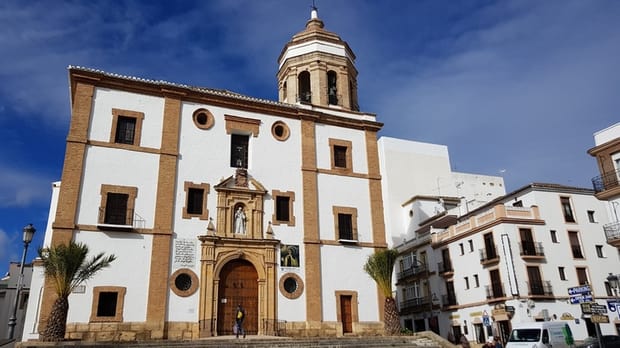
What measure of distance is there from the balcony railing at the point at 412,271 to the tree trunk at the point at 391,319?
45.4ft

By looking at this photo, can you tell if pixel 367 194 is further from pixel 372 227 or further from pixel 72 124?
pixel 72 124

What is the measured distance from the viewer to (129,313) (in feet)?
62.1

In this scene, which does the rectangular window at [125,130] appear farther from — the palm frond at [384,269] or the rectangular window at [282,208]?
the palm frond at [384,269]

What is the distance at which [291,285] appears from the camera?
71.8 feet

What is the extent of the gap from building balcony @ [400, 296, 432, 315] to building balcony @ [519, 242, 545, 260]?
8.20m

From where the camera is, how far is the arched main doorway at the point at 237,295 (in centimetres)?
2058

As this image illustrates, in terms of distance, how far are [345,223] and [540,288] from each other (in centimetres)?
1183

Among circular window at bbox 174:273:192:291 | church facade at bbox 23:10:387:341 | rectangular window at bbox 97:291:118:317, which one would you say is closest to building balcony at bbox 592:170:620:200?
church facade at bbox 23:10:387:341

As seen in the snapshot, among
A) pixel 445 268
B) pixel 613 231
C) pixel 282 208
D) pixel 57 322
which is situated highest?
pixel 282 208

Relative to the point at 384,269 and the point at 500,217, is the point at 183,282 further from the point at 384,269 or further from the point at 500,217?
the point at 500,217

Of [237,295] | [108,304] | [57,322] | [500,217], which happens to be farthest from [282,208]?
[500,217]

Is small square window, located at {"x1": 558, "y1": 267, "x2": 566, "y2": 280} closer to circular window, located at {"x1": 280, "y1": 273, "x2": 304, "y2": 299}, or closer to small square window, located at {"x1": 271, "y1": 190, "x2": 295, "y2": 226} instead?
circular window, located at {"x1": 280, "y1": 273, "x2": 304, "y2": 299}

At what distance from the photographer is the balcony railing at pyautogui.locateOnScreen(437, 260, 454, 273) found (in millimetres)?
31844

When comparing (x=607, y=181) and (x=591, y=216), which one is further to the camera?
(x=591, y=216)
